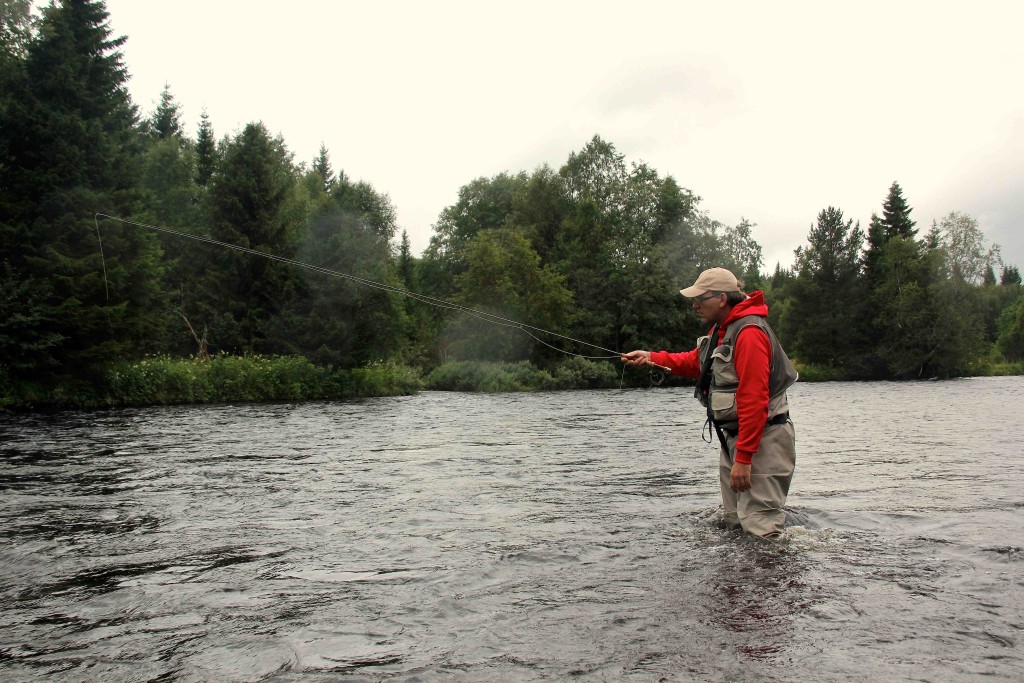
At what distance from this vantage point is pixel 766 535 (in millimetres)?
6453

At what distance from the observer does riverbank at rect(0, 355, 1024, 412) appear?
27.5 metres

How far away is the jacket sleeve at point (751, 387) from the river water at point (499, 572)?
0.84 m

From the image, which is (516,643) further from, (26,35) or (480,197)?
(480,197)

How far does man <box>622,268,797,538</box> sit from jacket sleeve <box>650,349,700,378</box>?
37cm

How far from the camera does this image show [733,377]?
6.52 meters

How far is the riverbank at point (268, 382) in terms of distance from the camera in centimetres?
2753

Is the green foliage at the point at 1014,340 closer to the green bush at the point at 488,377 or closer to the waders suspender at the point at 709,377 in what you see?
the green bush at the point at 488,377

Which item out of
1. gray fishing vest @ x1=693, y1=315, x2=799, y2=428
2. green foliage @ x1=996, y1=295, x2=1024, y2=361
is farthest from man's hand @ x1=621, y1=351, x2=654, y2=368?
green foliage @ x1=996, y1=295, x2=1024, y2=361

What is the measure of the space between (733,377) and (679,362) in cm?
78

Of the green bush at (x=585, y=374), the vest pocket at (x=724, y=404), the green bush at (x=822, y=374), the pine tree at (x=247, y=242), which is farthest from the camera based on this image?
the green bush at (x=822, y=374)

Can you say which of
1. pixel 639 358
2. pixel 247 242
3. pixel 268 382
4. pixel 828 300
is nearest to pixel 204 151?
pixel 247 242

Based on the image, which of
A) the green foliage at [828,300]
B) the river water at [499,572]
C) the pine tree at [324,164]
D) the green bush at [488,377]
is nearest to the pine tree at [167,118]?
the pine tree at [324,164]

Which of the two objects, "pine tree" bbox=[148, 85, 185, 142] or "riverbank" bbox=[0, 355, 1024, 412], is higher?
"pine tree" bbox=[148, 85, 185, 142]

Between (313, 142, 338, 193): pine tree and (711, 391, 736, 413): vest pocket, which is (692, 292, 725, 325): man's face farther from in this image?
(313, 142, 338, 193): pine tree
